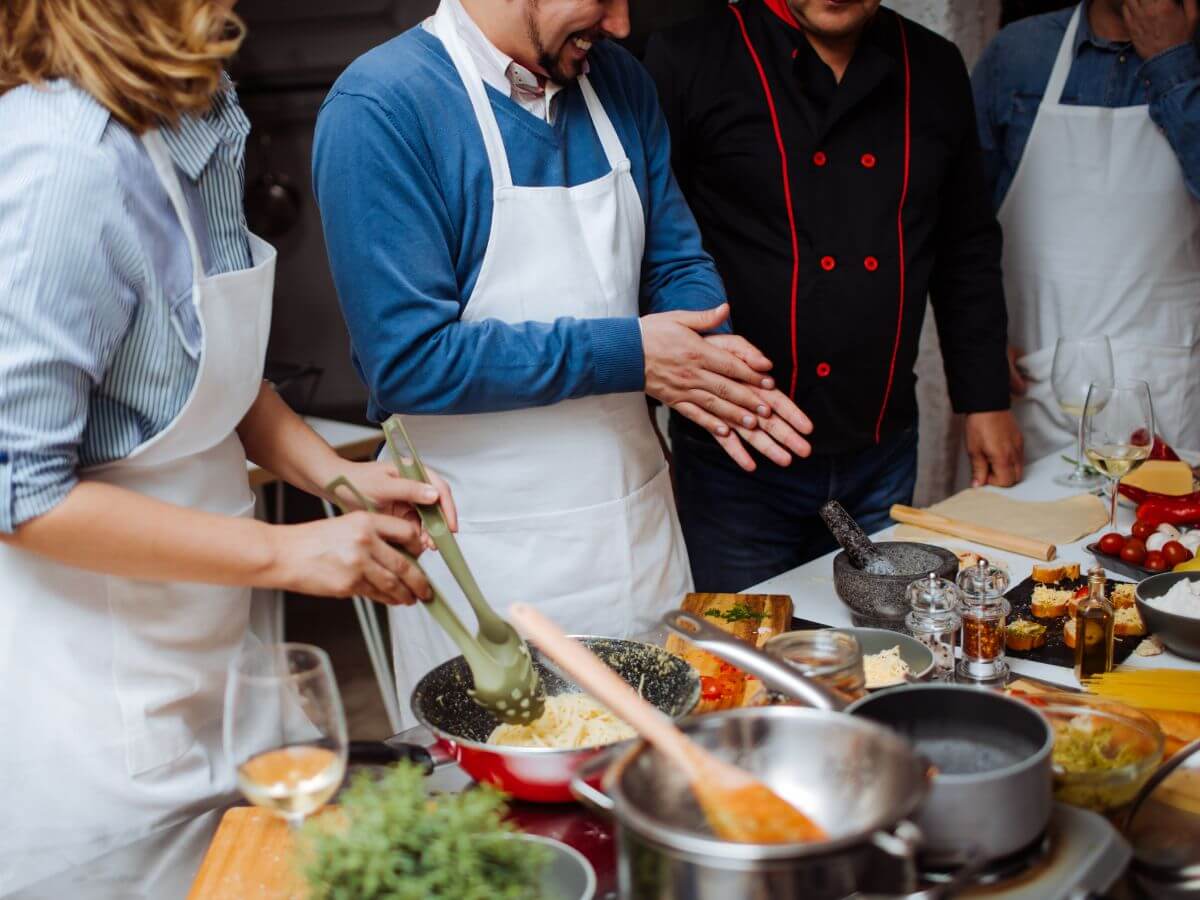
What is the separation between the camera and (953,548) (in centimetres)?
205

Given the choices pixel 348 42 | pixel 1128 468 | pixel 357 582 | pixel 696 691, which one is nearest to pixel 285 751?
pixel 357 582

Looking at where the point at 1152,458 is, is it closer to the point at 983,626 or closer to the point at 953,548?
the point at 953,548

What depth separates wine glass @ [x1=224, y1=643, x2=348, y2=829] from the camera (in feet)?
3.33

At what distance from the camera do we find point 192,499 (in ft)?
4.77

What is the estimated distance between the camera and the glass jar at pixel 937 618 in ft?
5.13

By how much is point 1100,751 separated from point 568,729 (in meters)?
0.53

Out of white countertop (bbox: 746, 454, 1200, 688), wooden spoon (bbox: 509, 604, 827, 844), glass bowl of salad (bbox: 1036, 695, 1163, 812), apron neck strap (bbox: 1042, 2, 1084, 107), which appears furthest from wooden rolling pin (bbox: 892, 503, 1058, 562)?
apron neck strap (bbox: 1042, 2, 1084, 107)

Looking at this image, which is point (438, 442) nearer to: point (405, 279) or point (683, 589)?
point (405, 279)

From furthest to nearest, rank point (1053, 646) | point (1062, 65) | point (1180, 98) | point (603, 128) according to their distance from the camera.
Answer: point (1062, 65) → point (1180, 98) → point (603, 128) → point (1053, 646)

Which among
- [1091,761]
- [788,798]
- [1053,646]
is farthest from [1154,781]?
[1053,646]

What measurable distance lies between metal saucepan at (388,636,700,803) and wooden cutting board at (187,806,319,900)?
144 millimetres

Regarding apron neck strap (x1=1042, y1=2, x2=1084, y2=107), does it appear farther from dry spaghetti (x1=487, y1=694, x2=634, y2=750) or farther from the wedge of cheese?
dry spaghetti (x1=487, y1=694, x2=634, y2=750)

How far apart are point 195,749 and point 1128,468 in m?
1.47

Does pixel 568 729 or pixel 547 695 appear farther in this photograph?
pixel 547 695
